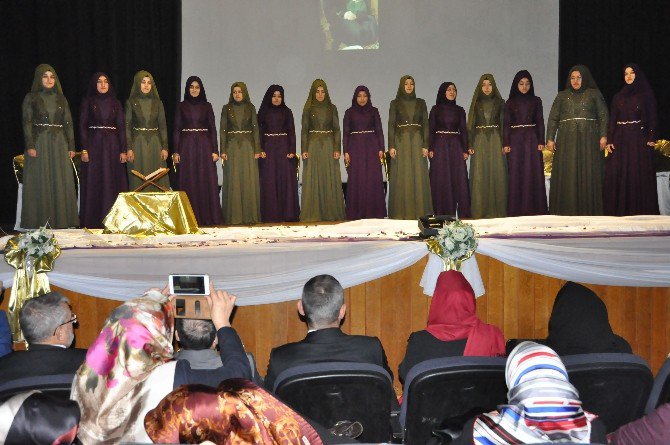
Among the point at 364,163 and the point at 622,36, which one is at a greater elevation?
the point at 622,36

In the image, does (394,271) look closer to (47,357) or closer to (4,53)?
(47,357)

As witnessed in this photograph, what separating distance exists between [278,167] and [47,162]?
7.90ft

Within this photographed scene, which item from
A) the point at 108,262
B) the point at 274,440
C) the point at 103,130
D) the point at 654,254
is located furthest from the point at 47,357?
the point at 103,130

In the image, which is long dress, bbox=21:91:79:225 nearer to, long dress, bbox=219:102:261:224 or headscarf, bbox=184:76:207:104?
headscarf, bbox=184:76:207:104

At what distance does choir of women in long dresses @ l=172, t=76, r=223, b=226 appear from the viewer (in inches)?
320

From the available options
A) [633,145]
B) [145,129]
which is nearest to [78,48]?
[145,129]

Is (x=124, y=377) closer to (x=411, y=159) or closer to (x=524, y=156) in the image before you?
(x=411, y=159)

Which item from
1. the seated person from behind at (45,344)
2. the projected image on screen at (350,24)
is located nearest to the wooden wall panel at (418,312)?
the seated person from behind at (45,344)

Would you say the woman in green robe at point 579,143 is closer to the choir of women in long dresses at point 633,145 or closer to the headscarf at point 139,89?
the choir of women in long dresses at point 633,145

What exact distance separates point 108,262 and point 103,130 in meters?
3.42

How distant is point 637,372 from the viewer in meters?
2.68

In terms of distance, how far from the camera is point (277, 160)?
858 centimetres

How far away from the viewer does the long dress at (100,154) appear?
25.3 feet

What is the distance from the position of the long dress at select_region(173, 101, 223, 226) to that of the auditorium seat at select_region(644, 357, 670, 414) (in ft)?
20.2
